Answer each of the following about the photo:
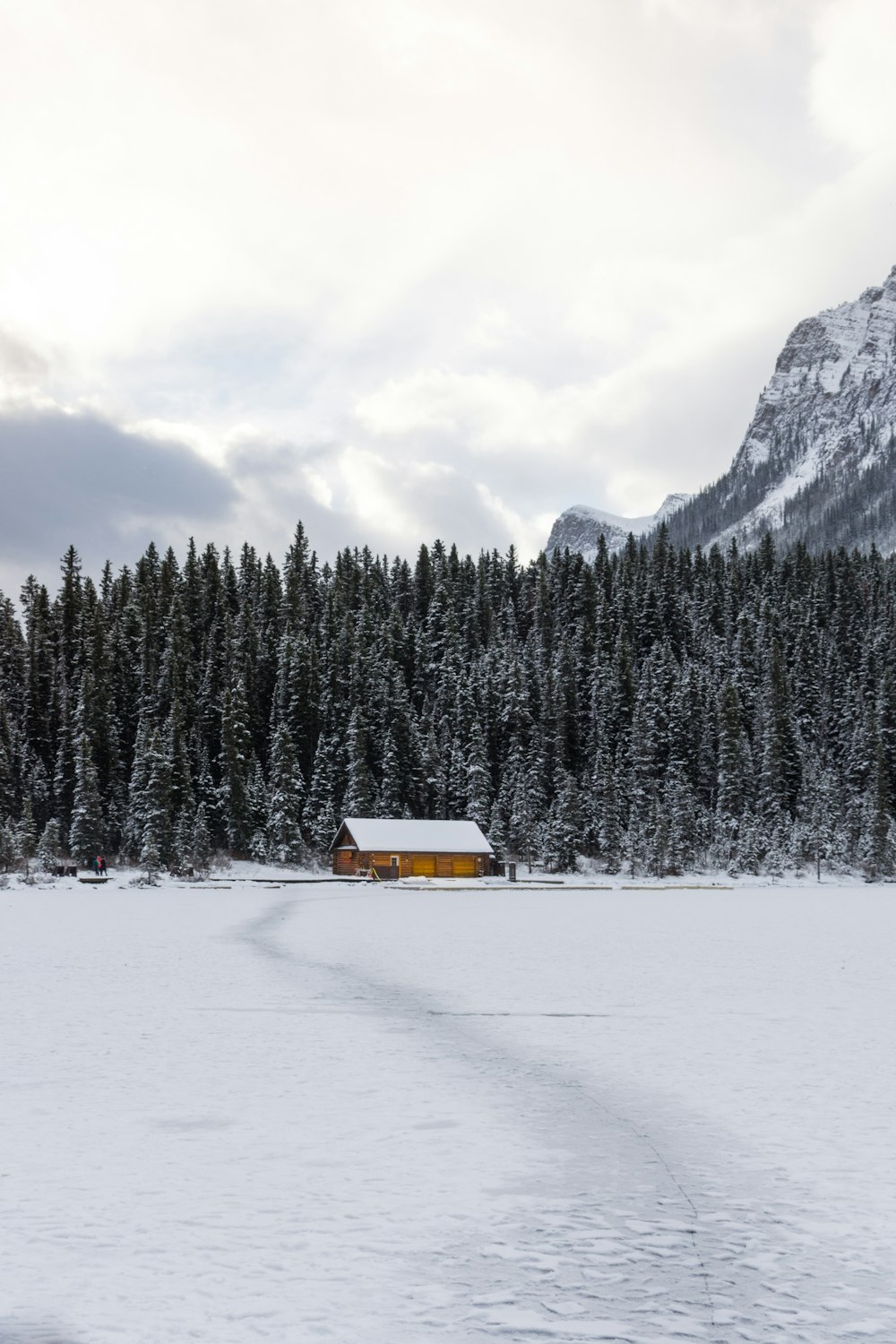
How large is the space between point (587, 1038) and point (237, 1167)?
785cm

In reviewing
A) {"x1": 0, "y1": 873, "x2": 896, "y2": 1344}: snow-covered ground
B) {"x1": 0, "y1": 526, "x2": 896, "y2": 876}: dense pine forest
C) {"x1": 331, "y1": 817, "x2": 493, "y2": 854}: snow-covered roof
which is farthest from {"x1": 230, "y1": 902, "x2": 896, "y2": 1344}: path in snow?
{"x1": 331, "y1": 817, "x2": 493, "y2": 854}: snow-covered roof

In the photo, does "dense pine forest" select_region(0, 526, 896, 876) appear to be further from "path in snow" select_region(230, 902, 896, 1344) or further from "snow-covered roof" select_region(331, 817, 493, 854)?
"path in snow" select_region(230, 902, 896, 1344)

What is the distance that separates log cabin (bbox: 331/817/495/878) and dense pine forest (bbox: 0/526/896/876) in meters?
10.5

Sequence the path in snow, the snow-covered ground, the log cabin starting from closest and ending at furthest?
the path in snow < the snow-covered ground < the log cabin

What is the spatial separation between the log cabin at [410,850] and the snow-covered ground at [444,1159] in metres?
60.5

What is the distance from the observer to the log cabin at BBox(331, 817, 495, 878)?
273 ft

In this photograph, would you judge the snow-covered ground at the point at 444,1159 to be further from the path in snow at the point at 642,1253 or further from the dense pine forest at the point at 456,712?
the dense pine forest at the point at 456,712

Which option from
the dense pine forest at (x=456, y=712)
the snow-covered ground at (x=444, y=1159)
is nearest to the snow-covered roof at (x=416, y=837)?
the dense pine forest at (x=456, y=712)

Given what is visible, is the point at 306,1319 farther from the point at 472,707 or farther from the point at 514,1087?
the point at 472,707

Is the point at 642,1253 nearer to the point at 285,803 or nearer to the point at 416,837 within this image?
the point at 416,837

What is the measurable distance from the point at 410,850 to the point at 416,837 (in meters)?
1.73

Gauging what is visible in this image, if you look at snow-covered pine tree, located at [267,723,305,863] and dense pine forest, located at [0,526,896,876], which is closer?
snow-covered pine tree, located at [267,723,305,863]

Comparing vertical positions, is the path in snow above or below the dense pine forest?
below

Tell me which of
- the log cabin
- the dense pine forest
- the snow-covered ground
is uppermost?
the dense pine forest
